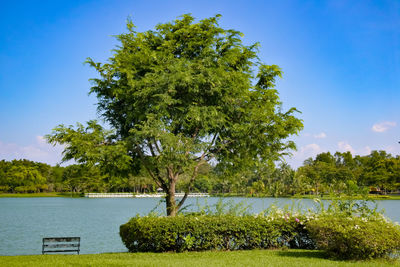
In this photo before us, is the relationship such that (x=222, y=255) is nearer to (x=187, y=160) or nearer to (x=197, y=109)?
(x=187, y=160)

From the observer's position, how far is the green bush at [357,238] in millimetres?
8656

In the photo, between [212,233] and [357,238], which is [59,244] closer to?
[212,233]

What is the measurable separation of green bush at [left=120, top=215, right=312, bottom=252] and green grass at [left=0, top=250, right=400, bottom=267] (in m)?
0.45

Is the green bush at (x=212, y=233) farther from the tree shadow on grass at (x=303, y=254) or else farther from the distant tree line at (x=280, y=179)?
the distant tree line at (x=280, y=179)

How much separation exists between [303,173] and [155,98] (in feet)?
268

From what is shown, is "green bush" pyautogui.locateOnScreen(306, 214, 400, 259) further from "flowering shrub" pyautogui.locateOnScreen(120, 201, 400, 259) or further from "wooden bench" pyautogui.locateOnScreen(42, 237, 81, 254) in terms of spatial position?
"wooden bench" pyautogui.locateOnScreen(42, 237, 81, 254)

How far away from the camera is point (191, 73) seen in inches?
491

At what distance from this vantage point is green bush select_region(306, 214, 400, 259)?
8.66 metres

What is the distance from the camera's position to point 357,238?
342 inches

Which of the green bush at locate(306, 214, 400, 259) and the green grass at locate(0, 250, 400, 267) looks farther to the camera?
the green bush at locate(306, 214, 400, 259)

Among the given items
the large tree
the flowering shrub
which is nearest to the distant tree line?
the large tree

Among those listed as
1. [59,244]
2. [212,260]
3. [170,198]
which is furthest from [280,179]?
[212,260]

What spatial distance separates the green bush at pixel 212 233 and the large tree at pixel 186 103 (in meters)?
2.44

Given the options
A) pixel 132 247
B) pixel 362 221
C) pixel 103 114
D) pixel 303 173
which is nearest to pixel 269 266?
pixel 362 221
